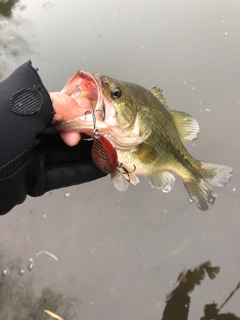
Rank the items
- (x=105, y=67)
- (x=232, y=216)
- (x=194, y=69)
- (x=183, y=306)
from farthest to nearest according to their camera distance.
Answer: (x=105, y=67)
(x=194, y=69)
(x=232, y=216)
(x=183, y=306)

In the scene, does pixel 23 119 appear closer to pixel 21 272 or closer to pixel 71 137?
pixel 71 137

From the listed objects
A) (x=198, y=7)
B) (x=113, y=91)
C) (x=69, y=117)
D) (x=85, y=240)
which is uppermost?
(x=198, y=7)

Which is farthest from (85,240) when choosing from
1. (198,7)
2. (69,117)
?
(198,7)

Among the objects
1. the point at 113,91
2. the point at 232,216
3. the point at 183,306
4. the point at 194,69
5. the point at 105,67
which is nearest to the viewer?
the point at 113,91

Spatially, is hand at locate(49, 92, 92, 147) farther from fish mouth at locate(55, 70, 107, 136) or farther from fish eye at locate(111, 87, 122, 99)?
fish eye at locate(111, 87, 122, 99)

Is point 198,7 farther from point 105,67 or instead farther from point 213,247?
point 213,247

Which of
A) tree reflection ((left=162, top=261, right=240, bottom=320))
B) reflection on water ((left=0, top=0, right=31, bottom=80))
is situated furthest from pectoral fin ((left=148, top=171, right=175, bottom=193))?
reflection on water ((left=0, top=0, right=31, bottom=80))
